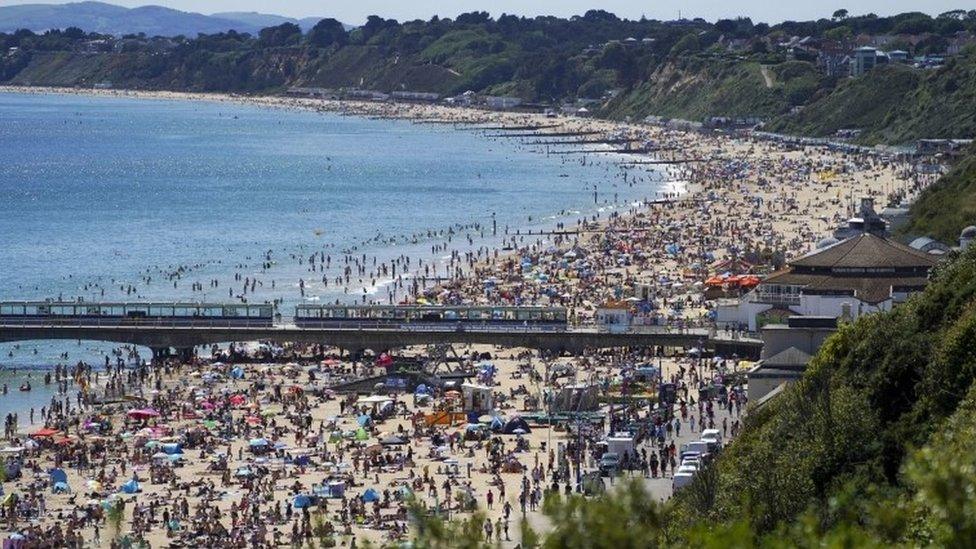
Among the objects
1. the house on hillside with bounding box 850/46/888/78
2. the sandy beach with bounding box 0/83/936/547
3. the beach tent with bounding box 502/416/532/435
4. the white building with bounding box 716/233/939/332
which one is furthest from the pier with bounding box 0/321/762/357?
the house on hillside with bounding box 850/46/888/78

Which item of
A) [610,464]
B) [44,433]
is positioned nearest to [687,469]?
[610,464]

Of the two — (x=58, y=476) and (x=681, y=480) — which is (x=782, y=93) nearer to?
(x=58, y=476)

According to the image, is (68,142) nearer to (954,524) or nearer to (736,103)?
(736,103)

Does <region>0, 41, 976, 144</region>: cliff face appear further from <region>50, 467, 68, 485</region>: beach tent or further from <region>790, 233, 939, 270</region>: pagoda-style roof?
<region>50, 467, 68, 485</region>: beach tent

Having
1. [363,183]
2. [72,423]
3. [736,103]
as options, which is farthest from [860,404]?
[736,103]

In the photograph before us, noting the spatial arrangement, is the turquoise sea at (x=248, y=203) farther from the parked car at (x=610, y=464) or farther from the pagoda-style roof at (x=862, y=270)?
the pagoda-style roof at (x=862, y=270)
